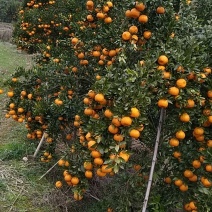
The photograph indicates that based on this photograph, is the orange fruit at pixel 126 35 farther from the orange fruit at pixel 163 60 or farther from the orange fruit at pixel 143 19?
the orange fruit at pixel 163 60

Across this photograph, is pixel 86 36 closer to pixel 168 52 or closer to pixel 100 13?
pixel 100 13

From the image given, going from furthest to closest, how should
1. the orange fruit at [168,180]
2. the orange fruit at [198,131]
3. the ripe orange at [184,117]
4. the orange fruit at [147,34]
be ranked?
1. the orange fruit at [168,180]
2. the orange fruit at [147,34]
3. the orange fruit at [198,131]
4. the ripe orange at [184,117]

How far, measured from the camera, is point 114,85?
8.18 ft

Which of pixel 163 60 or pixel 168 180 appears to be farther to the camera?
pixel 168 180

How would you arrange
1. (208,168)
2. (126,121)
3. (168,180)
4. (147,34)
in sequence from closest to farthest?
(126,121) → (208,168) → (147,34) → (168,180)

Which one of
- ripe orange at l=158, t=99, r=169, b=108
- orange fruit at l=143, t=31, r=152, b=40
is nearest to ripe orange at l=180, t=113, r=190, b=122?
ripe orange at l=158, t=99, r=169, b=108

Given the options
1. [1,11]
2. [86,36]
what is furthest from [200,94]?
[1,11]

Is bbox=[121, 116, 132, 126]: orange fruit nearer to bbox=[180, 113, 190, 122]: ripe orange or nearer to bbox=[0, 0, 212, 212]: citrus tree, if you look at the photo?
bbox=[0, 0, 212, 212]: citrus tree

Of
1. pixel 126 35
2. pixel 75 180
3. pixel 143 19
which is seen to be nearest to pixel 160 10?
pixel 143 19

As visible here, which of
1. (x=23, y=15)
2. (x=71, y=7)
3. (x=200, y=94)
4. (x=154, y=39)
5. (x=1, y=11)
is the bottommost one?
(x=1, y=11)

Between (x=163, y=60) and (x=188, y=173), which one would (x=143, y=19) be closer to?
(x=163, y=60)

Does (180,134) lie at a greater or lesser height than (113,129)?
lesser

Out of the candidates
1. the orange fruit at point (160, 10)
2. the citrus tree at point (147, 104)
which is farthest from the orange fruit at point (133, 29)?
the orange fruit at point (160, 10)

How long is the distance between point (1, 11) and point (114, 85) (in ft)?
76.2
